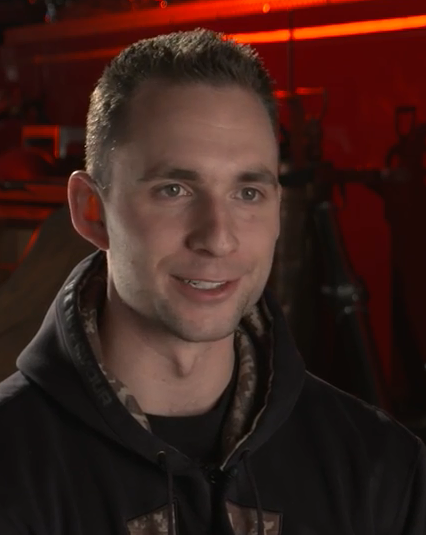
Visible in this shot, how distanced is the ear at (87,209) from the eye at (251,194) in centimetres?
15

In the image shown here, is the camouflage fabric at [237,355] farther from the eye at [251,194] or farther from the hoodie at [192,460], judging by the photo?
the eye at [251,194]

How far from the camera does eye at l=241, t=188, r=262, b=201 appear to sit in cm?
92

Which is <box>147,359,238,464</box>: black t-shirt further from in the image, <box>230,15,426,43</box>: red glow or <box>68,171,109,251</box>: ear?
<box>230,15,426,43</box>: red glow

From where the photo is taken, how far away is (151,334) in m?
0.95

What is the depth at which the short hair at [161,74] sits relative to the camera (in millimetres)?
945

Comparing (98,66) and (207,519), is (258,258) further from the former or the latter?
(98,66)

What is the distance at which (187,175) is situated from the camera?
898mm

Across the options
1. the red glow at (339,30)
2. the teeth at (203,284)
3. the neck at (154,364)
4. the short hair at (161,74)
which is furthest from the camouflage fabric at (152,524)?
the red glow at (339,30)

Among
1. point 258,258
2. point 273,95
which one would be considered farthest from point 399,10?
point 258,258

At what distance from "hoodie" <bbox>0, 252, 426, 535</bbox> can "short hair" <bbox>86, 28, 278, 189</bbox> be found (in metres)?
0.13

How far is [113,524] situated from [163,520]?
0.16 feet

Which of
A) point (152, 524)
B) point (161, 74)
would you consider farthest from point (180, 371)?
point (161, 74)

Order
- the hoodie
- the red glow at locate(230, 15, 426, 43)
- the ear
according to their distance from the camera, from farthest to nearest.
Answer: the red glow at locate(230, 15, 426, 43), the ear, the hoodie

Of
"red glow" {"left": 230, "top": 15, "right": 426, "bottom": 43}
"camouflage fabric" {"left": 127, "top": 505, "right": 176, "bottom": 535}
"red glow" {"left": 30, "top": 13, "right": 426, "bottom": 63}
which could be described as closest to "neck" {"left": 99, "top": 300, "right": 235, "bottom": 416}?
"camouflage fabric" {"left": 127, "top": 505, "right": 176, "bottom": 535}
